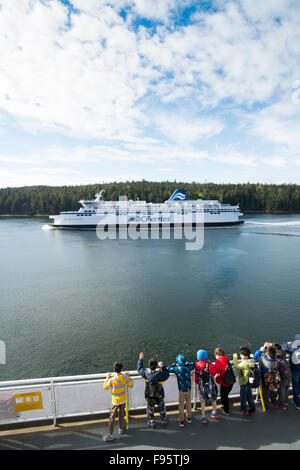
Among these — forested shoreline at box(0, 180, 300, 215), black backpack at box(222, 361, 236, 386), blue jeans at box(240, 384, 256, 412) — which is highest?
forested shoreline at box(0, 180, 300, 215)

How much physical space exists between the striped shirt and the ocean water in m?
5.45

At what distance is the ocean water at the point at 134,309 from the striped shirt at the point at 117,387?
545 cm

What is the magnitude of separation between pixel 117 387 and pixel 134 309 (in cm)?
1067

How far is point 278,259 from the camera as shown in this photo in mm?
28000

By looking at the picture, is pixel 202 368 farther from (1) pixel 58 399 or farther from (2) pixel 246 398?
(1) pixel 58 399

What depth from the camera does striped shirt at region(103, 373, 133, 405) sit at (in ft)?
13.2

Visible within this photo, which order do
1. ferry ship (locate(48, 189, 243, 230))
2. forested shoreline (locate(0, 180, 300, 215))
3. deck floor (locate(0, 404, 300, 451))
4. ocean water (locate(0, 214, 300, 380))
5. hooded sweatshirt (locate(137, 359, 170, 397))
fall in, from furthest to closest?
forested shoreline (locate(0, 180, 300, 215))
ferry ship (locate(48, 189, 243, 230))
ocean water (locate(0, 214, 300, 380))
hooded sweatshirt (locate(137, 359, 170, 397))
deck floor (locate(0, 404, 300, 451))

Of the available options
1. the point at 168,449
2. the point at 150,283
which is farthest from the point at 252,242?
the point at 168,449

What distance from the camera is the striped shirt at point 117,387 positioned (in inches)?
158

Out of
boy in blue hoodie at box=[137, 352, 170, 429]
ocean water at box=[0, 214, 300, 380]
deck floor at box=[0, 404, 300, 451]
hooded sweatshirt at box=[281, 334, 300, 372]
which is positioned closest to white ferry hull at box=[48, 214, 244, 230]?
ocean water at box=[0, 214, 300, 380]

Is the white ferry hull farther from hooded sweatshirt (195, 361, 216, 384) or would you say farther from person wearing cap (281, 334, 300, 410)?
person wearing cap (281, 334, 300, 410)

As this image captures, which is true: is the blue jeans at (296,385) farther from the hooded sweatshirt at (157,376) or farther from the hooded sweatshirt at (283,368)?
the hooded sweatshirt at (157,376)

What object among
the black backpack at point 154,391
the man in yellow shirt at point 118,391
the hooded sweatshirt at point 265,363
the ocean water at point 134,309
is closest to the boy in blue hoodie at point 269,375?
the hooded sweatshirt at point 265,363

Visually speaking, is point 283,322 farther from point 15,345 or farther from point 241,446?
point 15,345
